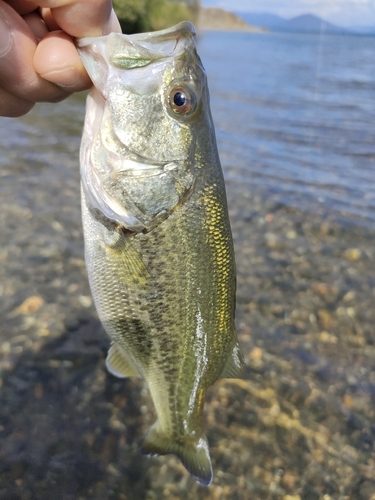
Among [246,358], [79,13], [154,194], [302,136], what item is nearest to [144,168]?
[154,194]

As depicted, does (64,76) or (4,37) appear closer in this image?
(4,37)

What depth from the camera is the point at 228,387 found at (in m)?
3.69

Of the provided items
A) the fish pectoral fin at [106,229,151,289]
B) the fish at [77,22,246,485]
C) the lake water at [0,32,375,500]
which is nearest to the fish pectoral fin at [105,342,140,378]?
the fish at [77,22,246,485]

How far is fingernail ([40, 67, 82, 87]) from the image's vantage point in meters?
2.05

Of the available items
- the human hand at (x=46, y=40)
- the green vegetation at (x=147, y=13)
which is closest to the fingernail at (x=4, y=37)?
the human hand at (x=46, y=40)

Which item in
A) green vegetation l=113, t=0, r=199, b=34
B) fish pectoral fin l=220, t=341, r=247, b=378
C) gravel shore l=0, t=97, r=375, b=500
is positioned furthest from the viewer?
green vegetation l=113, t=0, r=199, b=34

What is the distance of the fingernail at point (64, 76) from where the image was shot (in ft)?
6.73

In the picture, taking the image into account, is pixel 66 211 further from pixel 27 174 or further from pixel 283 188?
pixel 283 188

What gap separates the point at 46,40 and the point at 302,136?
9.68 m

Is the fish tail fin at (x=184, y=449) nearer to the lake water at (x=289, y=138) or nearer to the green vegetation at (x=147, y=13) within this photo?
the lake water at (x=289, y=138)

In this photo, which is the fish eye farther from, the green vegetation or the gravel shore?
the green vegetation

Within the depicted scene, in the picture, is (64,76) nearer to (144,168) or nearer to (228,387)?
(144,168)

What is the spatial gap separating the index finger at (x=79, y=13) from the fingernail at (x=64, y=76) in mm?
165

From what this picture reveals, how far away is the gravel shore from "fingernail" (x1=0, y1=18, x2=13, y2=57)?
2.63m
